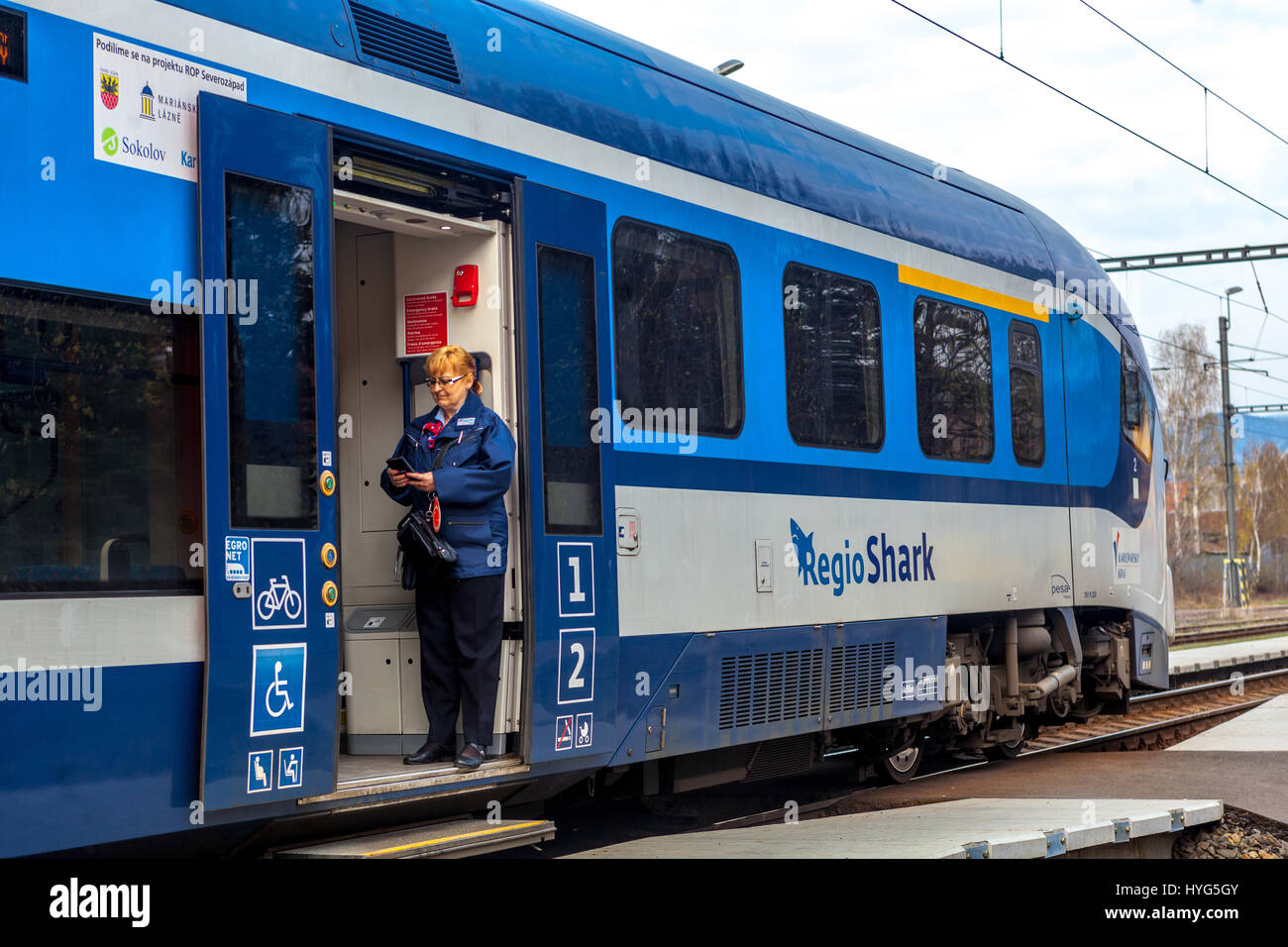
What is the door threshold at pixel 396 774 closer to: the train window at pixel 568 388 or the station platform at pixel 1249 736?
the train window at pixel 568 388

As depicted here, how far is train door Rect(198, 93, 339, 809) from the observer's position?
469 centimetres

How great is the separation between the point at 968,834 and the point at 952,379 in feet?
11.6

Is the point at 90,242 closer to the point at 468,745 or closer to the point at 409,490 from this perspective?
the point at 409,490

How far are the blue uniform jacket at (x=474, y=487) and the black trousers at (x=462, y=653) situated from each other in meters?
0.10

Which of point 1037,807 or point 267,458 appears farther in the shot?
point 1037,807

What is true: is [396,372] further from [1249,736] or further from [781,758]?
[1249,736]

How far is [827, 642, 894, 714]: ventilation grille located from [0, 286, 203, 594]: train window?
4219mm

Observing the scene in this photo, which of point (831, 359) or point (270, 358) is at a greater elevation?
point (831, 359)

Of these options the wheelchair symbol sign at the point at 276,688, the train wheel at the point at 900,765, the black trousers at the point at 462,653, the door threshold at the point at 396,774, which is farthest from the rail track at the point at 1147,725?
the wheelchair symbol sign at the point at 276,688

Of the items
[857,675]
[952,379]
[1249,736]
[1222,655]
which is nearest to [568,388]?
[857,675]

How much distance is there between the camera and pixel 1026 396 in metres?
10.0

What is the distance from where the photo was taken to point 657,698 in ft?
21.8

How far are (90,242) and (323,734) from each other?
1836 mm

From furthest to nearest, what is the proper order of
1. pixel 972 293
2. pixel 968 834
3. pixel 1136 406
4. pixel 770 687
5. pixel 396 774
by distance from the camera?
pixel 1136 406 < pixel 972 293 < pixel 770 687 < pixel 968 834 < pixel 396 774
